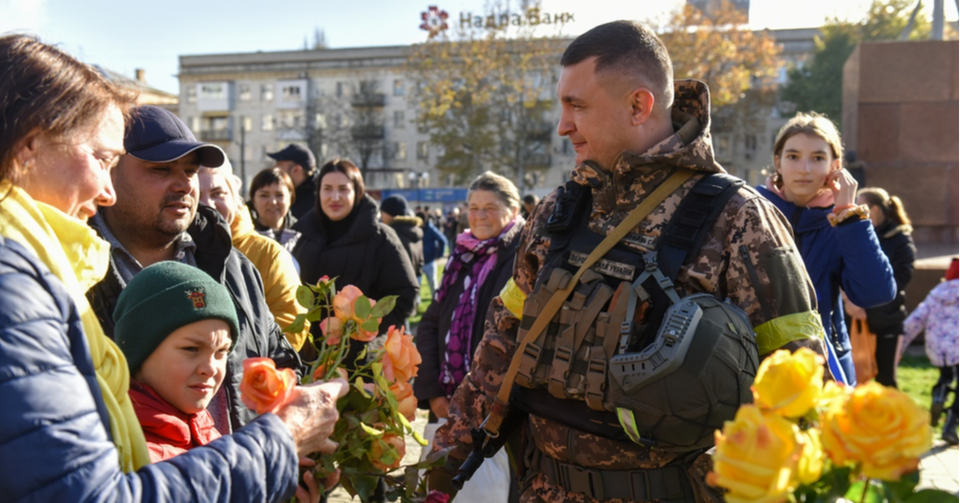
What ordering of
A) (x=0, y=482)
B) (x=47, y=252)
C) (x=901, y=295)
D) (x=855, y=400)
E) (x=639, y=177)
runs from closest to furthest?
(x=855, y=400)
(x=0, y=482)
(x=47, y=252)
(x=639, y=177)
(x=901, y=295)

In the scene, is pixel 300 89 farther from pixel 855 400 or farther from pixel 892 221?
pixel 855 400

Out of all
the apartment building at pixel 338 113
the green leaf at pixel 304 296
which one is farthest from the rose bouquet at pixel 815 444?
the apartment building at pixel 338 113

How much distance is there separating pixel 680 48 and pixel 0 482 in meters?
27.7

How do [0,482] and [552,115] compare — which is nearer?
[0,482]

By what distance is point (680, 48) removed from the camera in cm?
2672

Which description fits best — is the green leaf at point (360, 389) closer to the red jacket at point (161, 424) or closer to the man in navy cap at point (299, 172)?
the red jacket at point (161, 424)

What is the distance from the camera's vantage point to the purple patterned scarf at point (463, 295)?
14.4 feet

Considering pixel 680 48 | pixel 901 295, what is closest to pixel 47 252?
pixel 901 295

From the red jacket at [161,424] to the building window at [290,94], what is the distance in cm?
6492

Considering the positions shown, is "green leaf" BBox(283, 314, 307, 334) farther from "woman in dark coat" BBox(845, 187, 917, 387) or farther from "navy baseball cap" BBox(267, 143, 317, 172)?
"woman in dark coat" BBox(845, 187, 917, 387)

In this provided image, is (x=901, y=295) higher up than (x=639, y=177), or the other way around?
(x=639, y=177)

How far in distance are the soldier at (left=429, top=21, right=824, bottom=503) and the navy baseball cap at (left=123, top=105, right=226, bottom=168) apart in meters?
1.21

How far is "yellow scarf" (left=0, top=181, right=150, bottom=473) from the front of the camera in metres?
1.38

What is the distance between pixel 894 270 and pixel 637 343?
205 inches
